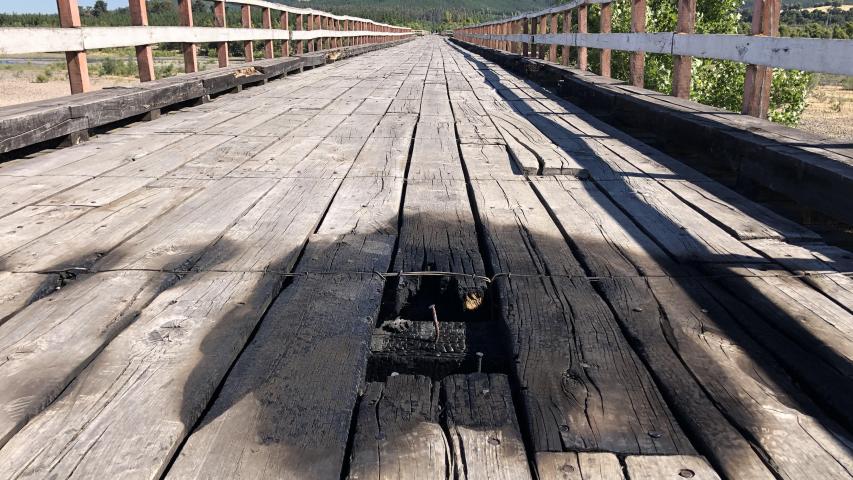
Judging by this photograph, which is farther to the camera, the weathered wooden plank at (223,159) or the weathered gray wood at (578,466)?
the weathered wooden plank at (223,159)

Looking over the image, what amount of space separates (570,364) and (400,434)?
0.50 m

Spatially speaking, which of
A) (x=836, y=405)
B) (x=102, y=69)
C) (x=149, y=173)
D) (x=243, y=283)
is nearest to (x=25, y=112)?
(x=149, y=173)

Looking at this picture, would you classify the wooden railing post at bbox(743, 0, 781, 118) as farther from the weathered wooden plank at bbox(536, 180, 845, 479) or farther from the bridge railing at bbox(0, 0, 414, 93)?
the bridge railing at bbox(0, 0, 414, 93)

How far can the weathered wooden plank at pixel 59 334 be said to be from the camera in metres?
1.56

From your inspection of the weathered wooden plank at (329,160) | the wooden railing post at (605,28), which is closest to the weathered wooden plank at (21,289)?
the weathered wooden plank at (329,160)

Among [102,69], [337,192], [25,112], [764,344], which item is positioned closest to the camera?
[764,344]

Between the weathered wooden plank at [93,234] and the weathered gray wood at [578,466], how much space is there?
67.2 inches

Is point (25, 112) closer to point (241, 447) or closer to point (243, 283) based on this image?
point (243, 283)

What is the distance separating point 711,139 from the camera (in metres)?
3.76

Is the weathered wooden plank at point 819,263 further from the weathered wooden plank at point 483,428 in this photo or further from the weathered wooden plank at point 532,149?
the weathered wooden plank at point 532,149

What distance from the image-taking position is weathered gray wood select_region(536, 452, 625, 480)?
132 centimetres

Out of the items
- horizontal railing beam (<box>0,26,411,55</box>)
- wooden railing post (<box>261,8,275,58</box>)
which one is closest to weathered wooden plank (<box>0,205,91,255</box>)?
horizontal railing beam (<box>0,26,411,55</box>)

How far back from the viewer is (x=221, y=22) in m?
8.72

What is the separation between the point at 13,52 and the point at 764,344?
14.1ft
